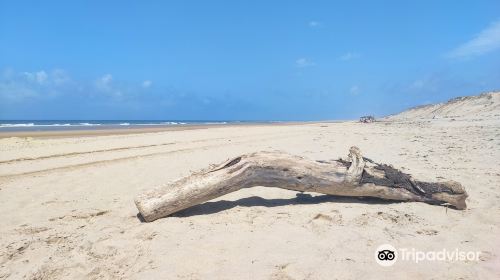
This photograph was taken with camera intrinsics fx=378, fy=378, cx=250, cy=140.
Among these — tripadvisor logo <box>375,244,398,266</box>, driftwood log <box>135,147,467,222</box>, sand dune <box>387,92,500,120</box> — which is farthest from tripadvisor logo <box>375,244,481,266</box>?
sand dune <box>387,92,500,120</box>

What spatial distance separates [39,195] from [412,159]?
8045mm

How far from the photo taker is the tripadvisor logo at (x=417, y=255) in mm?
3498

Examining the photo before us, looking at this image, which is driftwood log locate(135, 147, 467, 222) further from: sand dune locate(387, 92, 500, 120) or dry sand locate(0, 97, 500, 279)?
sand dune locate(387, 92, 500, 120)

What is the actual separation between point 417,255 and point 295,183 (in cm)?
191

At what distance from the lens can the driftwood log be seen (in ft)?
15.8

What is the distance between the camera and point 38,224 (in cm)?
484

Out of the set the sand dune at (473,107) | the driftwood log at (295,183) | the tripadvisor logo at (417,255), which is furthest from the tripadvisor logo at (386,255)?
the sand dune at (473,107)

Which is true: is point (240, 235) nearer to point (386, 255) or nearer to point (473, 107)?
point (386, 255)

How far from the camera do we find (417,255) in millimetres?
3600

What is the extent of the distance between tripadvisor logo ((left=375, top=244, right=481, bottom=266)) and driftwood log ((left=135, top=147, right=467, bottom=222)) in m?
1.58

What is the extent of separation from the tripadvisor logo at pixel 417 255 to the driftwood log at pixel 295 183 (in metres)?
1.58

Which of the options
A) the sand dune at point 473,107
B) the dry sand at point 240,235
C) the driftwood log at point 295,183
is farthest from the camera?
the sand dune at point 473,107

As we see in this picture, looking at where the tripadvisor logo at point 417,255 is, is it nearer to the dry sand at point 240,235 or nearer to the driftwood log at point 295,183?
the dry sand at point 240,235

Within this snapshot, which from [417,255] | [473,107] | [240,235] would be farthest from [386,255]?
[473,107]
